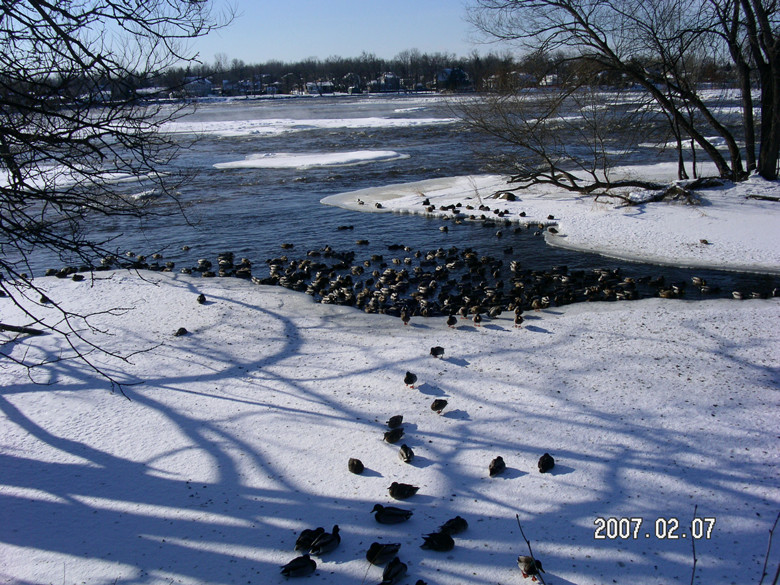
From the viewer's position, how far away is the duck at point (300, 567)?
352 centimetres

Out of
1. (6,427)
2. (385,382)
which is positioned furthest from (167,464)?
(385,382)

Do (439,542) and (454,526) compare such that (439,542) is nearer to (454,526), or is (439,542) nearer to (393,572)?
(454,526)

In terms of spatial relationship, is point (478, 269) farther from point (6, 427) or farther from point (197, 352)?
point (6, 427)

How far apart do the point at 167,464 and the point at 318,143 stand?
92.5 feet

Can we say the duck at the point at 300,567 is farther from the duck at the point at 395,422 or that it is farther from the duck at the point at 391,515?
the duck at the point at 395,422

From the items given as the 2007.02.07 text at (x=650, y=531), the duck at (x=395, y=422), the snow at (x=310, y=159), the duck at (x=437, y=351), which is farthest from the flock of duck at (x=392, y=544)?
the snow at (x=310, y=159)

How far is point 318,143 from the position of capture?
31266mm

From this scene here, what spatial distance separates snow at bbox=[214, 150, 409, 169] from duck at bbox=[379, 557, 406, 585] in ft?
69.2

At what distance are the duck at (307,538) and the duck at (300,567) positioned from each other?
18 cm

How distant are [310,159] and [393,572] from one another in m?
23.3

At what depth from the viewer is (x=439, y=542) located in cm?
368

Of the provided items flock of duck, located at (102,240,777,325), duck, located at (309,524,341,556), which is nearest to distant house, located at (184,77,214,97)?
flock of duck, located at (102,240,777,325)

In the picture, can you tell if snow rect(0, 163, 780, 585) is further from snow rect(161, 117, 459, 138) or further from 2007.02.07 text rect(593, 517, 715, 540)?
snow rect(161, 117, 459, 138)

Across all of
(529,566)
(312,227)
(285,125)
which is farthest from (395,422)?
(285,125)
